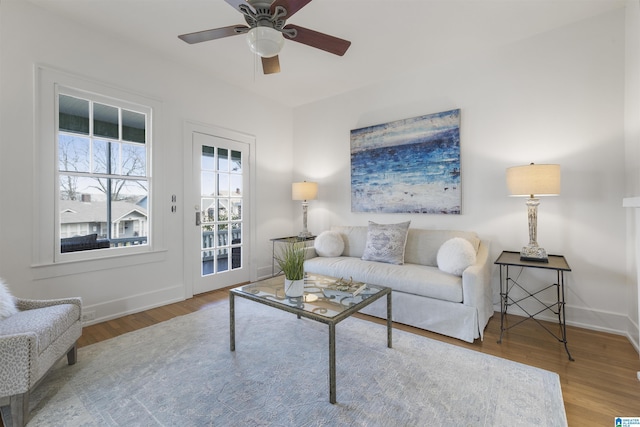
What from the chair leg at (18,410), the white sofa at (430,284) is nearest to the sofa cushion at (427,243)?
the white sofa at (430,284)

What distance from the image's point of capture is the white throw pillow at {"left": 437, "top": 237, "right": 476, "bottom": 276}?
2.43m

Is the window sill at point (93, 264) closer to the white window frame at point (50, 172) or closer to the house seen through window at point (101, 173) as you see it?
the white window frame at point (50, 172)

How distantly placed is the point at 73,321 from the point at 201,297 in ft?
5.11

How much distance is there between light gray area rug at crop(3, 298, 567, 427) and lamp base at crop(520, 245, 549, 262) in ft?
3.02

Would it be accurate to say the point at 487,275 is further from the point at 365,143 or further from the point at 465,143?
the point at 365,143

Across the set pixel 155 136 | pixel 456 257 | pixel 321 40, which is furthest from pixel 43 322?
pixel 456 257

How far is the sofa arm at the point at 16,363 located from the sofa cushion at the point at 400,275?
7.33 feet

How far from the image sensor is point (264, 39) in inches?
71.4

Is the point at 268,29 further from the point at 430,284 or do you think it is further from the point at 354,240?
the point at 354,240

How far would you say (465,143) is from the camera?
308cm

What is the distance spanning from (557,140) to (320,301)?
265 cm

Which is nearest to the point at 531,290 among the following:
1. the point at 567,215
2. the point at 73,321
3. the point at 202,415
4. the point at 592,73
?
the point at 567,215

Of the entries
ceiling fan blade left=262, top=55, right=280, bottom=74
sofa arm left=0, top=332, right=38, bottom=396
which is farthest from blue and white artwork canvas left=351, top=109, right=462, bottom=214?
sofa arm left=0, top=332, right=38, bottom=396

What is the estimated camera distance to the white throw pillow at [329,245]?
3.42m
